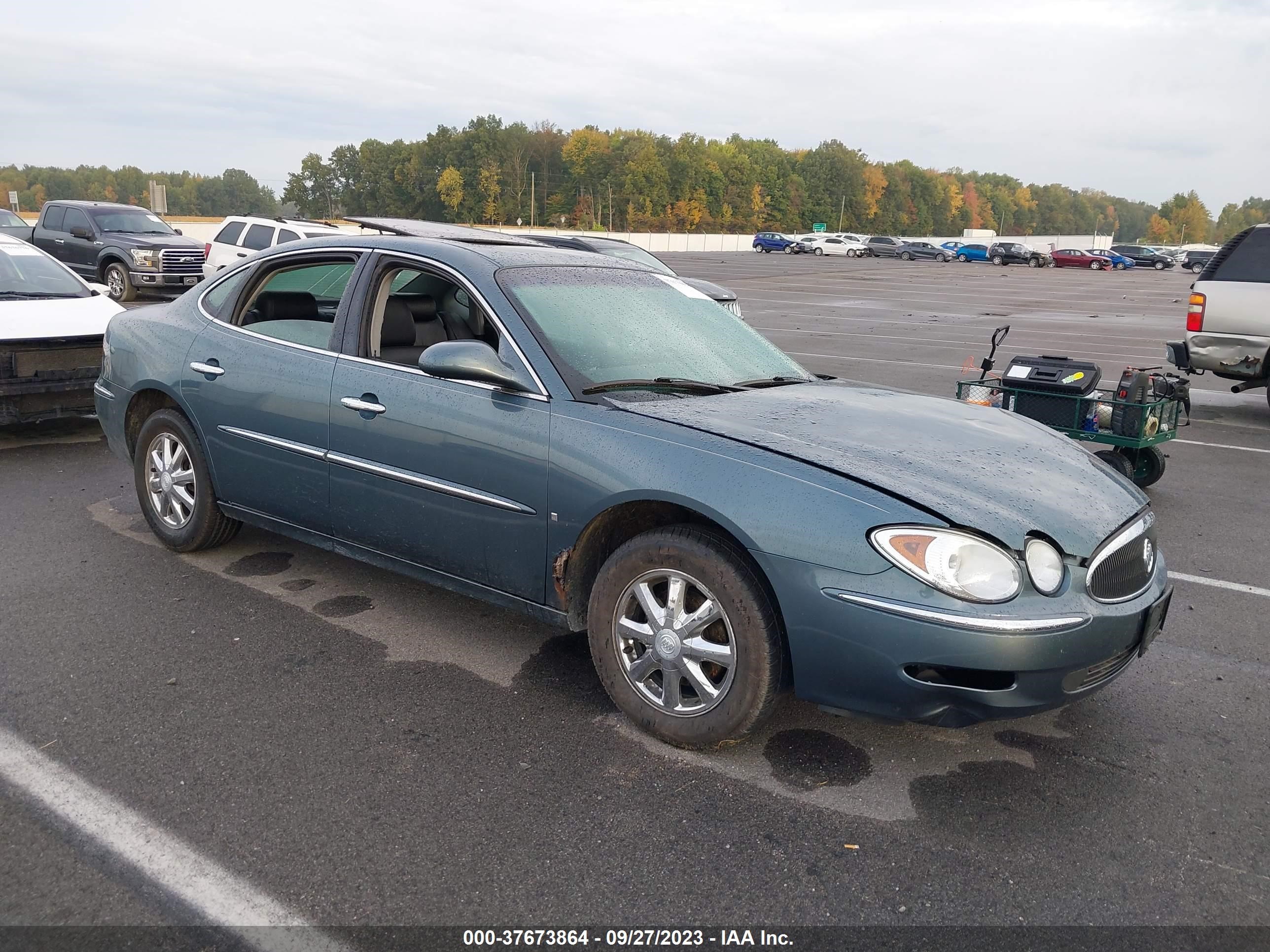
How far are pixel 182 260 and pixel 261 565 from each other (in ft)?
51.7

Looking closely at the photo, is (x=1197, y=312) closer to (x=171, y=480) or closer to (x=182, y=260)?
(x=171, y=480)

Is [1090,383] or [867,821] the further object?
[1090,383]

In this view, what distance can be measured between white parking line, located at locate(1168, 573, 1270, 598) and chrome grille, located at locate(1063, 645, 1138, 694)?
2.19 metres

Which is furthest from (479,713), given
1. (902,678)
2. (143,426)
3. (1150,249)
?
(1150,249)

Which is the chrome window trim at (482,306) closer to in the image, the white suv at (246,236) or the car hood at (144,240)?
the white suv at (246,236)

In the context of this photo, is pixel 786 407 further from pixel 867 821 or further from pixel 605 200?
pixel 605 200

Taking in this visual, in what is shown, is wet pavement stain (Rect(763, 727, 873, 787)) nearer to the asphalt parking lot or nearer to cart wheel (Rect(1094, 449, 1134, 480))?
the asphalt parking lot

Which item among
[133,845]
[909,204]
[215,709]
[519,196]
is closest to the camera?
[133,845]

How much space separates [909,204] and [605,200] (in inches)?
2390

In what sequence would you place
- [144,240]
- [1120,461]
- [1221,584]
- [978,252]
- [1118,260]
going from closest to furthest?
1. [1221,584]
2. [1120,461]
3. [144,240]
4. [1118,260]
5. [978,252]

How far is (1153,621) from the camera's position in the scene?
3426mm

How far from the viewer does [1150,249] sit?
7294 centimetres

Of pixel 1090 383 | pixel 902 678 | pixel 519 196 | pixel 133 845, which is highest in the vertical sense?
pixel 519 196

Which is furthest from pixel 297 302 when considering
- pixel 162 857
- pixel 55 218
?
pixel 55 218
